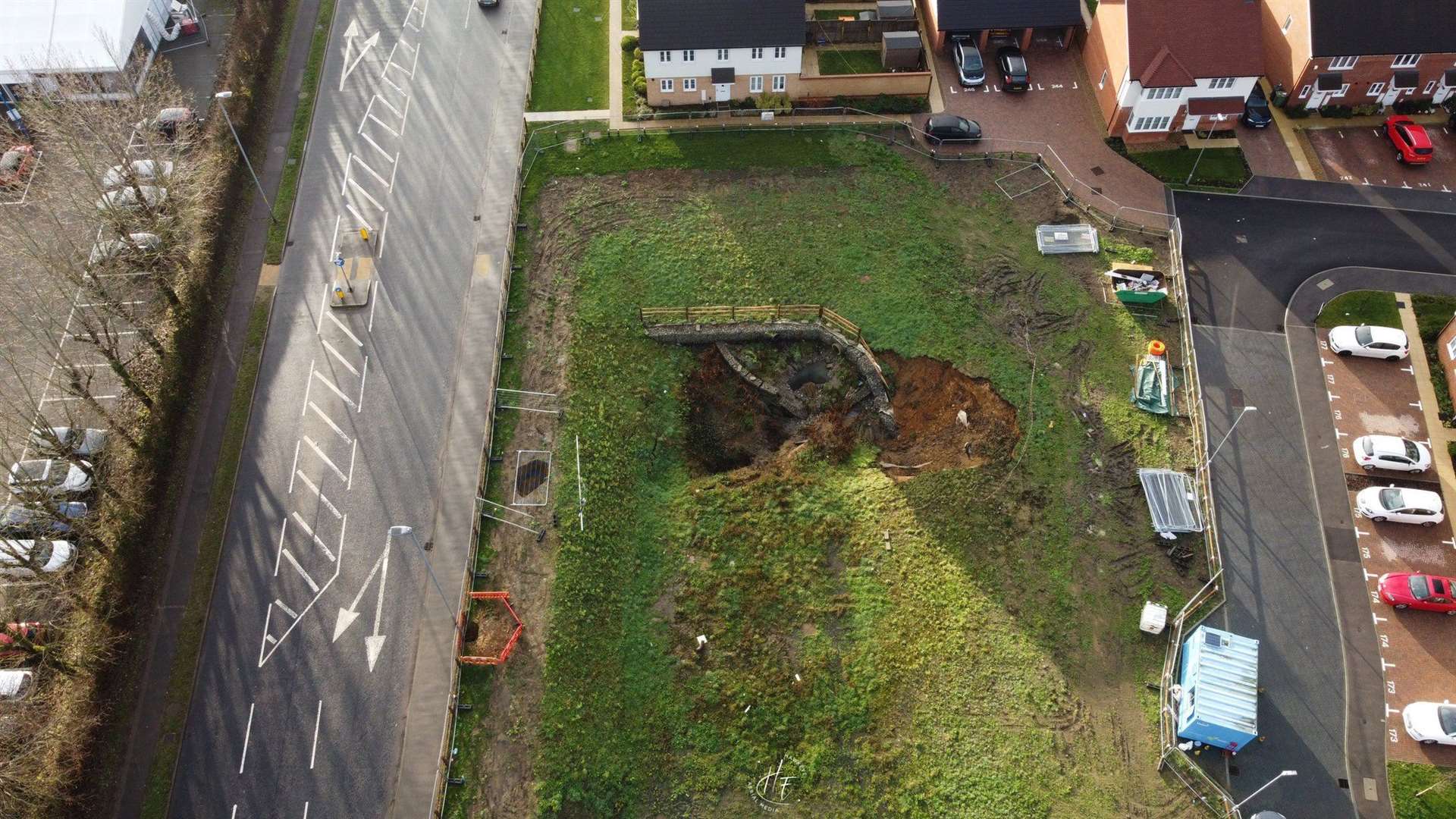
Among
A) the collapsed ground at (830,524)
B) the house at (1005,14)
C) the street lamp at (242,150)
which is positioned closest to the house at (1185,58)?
A: the house at (1005,14)

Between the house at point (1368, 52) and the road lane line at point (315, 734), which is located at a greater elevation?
the house at point (1368, 52)

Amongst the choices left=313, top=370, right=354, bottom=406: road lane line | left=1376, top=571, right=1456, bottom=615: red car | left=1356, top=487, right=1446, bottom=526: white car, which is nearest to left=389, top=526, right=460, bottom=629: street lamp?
left=313, top=370, right=354, bottom=406: road lane line

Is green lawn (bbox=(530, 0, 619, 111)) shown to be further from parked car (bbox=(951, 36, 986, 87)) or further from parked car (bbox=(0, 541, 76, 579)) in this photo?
parked car (bbox=(0, 541, 76, 579))

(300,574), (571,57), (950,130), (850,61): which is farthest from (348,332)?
(950,130)

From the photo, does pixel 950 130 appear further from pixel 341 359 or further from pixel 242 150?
pixel 242 150

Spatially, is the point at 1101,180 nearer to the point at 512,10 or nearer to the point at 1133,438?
the point at 1133,438

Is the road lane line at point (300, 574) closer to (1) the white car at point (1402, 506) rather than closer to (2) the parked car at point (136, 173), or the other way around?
(2) the parked car at point (136, 173)
